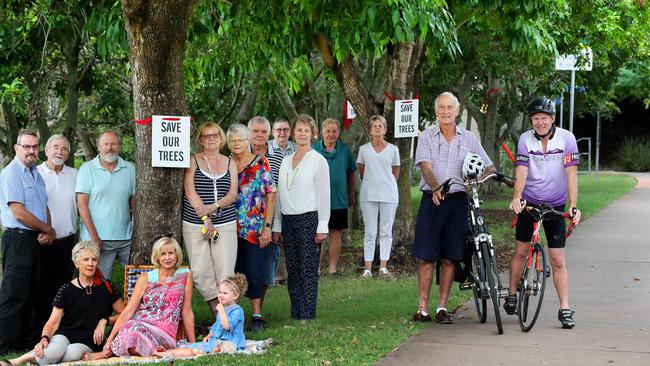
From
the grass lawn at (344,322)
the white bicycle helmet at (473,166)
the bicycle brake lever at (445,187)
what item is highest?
the white bicycle helmet at (473,166)

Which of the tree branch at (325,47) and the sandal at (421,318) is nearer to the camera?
the sandal at (421,318)

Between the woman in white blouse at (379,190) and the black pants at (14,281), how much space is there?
4.88m

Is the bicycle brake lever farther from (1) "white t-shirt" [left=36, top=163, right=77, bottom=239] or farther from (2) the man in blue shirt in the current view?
(2) the man in blue shirt

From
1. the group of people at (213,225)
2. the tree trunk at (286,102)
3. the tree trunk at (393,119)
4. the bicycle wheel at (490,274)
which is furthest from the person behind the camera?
the tree trunk at (286,102)

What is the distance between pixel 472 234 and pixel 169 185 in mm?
2563

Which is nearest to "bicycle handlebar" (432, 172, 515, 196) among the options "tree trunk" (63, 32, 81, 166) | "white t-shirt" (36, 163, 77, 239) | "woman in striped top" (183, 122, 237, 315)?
"woman in striped top" (183, 122, 237, 315)

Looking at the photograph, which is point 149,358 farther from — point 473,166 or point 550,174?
point 550,174

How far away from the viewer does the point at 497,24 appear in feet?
44.0

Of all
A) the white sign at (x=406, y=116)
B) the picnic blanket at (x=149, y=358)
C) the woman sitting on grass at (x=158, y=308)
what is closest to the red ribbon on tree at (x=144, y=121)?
the woman sitting on grass at (x=158, y=308)

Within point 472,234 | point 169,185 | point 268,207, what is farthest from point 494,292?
point 169,185

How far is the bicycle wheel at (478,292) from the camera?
878cm

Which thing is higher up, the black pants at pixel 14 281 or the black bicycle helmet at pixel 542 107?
the black bicycle helmet at pixel 542 107

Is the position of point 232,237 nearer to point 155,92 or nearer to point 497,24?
point 155,92

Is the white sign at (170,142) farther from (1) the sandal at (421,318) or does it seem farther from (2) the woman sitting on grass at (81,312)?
(1) the sandal at (421,318)
